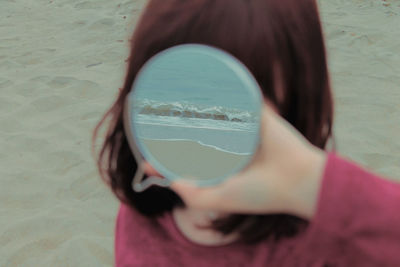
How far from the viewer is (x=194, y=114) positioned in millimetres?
739

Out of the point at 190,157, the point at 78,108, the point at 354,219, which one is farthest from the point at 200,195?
the point at 78,108

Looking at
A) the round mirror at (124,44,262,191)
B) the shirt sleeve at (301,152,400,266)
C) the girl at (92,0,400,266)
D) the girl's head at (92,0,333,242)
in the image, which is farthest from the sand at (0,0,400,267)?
the shirt sleeve at (301,152,400,266)

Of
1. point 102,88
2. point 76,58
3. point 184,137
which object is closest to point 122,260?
point 184,137

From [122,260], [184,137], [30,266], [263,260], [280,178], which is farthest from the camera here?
[30,266]

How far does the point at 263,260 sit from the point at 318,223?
330 millimetres

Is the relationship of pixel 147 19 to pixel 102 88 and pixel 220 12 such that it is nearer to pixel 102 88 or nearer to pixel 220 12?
pixel 220 12

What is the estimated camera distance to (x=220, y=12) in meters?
0.77

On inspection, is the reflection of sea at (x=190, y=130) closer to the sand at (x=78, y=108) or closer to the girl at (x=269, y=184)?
the girl at (x=269, y=184)

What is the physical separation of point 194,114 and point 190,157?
2.4 inches

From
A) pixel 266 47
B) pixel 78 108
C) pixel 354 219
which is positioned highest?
pixel 266 47

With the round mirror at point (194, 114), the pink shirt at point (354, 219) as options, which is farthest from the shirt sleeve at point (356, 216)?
the round mirror at point (194, 114)

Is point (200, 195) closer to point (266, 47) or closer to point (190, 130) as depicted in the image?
point (190, 130)

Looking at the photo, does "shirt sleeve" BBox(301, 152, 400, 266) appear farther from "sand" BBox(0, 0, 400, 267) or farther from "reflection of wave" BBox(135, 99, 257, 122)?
"sand" BBox(0, 0, 400, 267)

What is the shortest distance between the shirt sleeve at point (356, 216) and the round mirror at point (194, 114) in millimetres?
109
